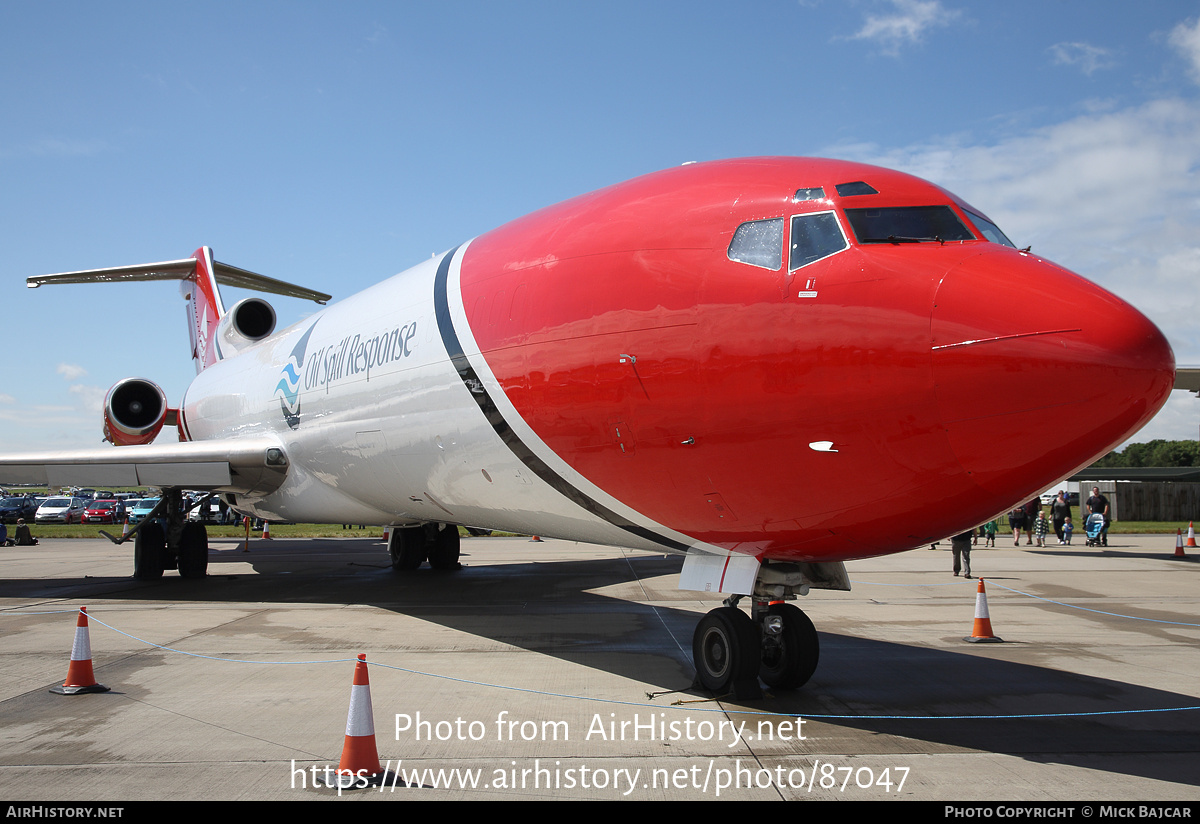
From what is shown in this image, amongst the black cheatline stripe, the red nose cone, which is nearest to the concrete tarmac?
the black cheatline stripe

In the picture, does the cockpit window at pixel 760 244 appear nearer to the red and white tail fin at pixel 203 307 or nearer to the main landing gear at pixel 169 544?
the main landing gear at pixel 169 544

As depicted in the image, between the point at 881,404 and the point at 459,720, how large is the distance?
371 centimetres

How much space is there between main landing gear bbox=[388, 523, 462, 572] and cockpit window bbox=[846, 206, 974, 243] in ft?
41.9

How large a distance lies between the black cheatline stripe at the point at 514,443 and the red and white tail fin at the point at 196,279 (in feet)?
46.2

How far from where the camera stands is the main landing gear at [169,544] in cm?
1593

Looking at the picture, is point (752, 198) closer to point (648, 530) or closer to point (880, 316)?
point (880, 316)

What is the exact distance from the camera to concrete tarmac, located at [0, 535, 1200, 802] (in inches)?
191

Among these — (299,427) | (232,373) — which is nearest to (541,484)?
(299,427)

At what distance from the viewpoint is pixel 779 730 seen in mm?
5828

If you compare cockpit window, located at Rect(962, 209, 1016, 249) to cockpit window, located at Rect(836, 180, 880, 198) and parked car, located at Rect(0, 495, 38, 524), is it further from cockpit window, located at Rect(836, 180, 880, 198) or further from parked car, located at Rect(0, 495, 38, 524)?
parked car, located at Rect(0, 495, 38, 524)

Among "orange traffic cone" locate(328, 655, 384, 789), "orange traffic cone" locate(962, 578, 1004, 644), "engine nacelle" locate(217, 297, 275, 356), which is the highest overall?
"engine nacelle" locate(217, 297, 275, 356)

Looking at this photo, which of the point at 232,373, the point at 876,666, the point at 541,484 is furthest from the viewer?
the point at 232,373

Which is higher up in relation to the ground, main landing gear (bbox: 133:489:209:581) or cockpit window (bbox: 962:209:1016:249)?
cockpit window (bbox: 962:209:1016:249)

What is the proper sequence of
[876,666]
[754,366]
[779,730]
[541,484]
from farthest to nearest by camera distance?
[876,666] → [541,484] → [779,730] → [754,366]
